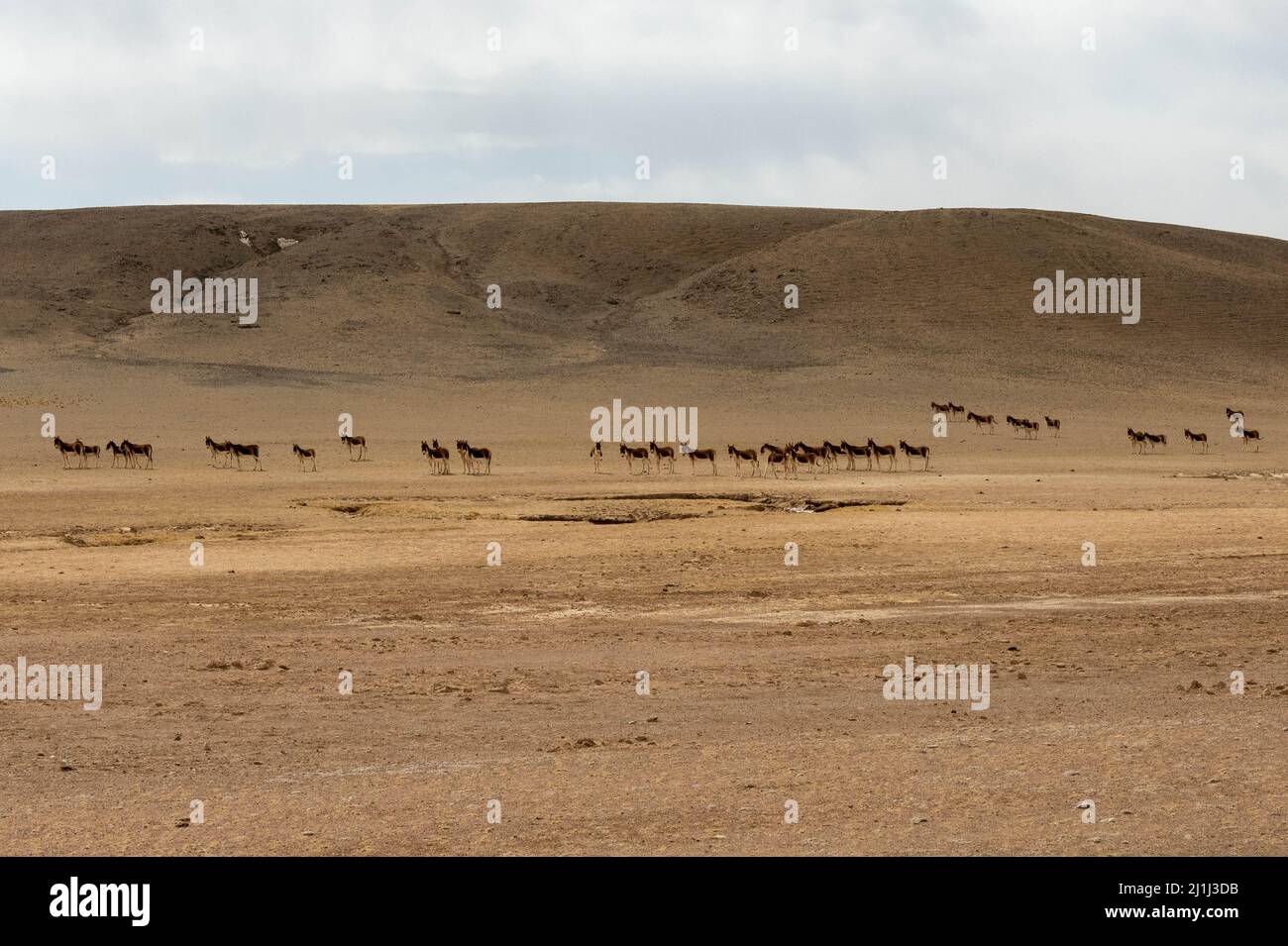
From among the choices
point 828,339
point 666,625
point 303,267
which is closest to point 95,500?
point 666,625

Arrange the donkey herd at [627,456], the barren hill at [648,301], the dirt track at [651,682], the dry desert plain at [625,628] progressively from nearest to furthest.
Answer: the dirt track at [651,682] < the dry desert plain at [625,628] < the donkey herd at [627,456] < the barren hill at [648,301]

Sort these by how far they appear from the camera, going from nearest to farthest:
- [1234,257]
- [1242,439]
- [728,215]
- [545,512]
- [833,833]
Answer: [833,833]
[545,512]
[1242,439]
[1234,257]
[728,215]

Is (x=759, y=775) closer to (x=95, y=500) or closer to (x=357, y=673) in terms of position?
(x=357, y=673)

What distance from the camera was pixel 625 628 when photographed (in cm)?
1638

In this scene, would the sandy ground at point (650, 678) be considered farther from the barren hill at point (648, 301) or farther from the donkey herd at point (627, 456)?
the barren hill at point (648, 301)

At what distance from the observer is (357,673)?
1373 centimetres

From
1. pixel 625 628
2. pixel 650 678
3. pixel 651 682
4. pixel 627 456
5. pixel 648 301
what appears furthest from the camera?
pixel 648 301

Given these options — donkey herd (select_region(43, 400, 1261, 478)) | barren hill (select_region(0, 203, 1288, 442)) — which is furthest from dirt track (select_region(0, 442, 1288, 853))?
barren hill (select_region(0, 203, 1288, 442))

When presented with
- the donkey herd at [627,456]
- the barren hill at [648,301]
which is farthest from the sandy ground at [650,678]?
the barren hill at [648,301]

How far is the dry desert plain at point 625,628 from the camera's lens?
8.99 m

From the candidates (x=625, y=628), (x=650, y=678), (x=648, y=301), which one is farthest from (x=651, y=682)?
(x=648, y=301)

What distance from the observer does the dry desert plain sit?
8.99m

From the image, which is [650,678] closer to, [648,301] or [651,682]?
[651,682]

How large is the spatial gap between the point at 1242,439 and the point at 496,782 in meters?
49.7
